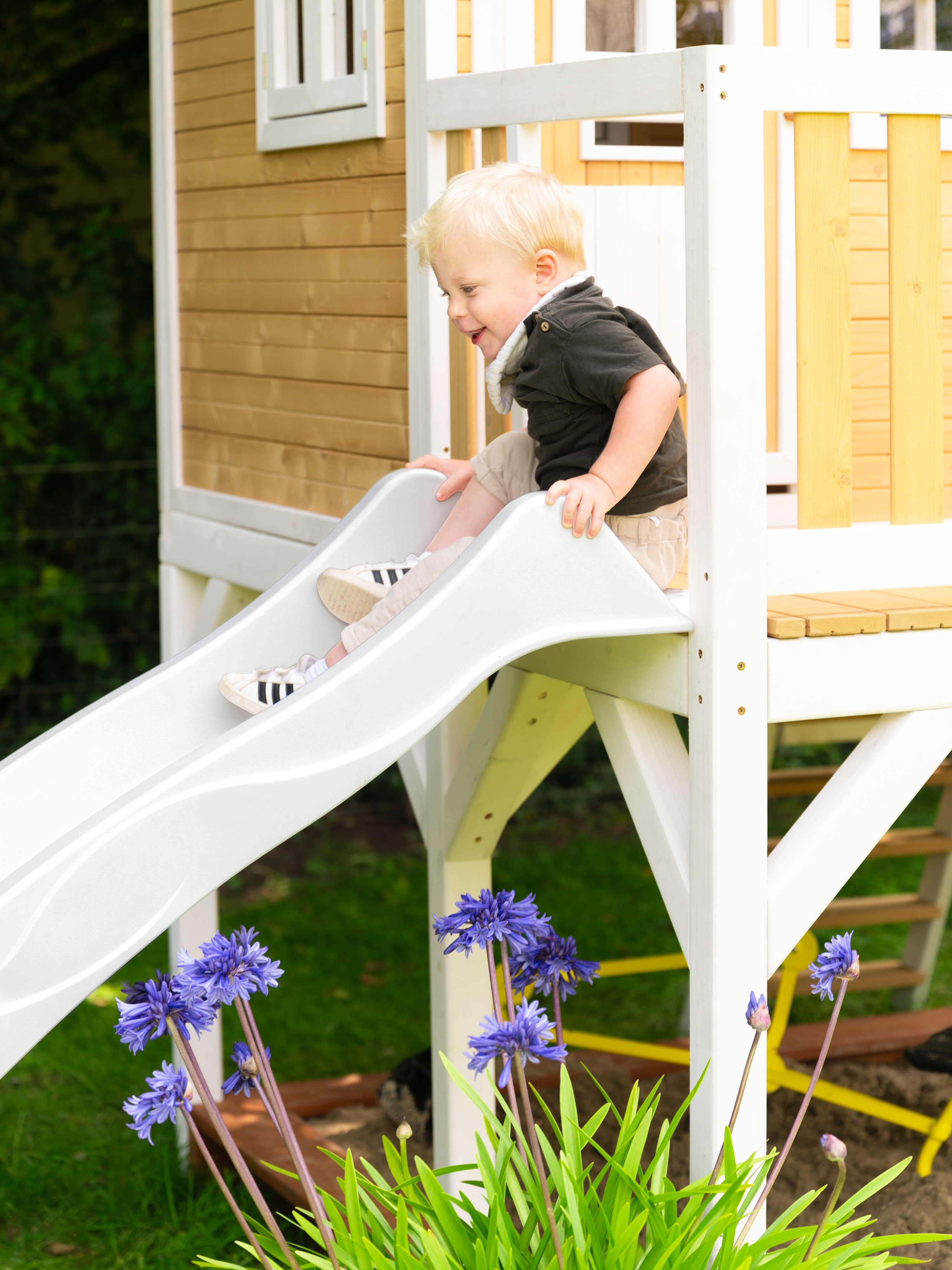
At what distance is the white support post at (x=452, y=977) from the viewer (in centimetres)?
323

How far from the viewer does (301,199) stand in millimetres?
3705

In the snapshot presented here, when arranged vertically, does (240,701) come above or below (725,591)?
below

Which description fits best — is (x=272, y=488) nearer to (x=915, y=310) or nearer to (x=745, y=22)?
(x=745, y=22)

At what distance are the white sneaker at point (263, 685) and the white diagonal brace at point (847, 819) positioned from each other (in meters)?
0.80

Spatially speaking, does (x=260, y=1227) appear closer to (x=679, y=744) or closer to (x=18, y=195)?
(x=679, y=744)

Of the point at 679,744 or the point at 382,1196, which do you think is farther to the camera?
the point at 679,744

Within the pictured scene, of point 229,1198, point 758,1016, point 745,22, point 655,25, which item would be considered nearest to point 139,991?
point 229,1198

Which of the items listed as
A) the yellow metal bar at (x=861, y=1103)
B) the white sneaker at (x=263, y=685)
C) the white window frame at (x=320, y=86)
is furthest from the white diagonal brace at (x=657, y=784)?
the white window frame at (x=320, y=86)

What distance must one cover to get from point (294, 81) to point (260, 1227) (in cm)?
259

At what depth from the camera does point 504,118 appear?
2705mm

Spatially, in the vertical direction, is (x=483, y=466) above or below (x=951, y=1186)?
above

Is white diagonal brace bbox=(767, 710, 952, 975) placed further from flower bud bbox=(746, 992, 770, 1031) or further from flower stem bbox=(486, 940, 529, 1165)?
flower stem bbox=(486, 940, 529, 1165)

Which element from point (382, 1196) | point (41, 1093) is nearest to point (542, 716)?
point (382, 1196)

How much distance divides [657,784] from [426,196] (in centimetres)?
129
